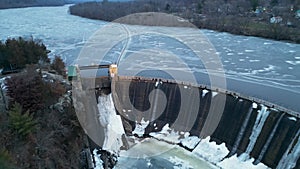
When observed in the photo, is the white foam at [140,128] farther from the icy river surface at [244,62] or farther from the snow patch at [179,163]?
the snow patch at [179,163]

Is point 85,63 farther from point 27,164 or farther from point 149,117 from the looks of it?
point 27,164

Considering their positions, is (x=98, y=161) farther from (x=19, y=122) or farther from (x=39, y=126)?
(x=19, y=122)

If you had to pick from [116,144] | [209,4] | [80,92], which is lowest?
[116,144]

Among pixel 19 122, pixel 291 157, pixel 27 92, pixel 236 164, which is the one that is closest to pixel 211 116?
pixel 236 164

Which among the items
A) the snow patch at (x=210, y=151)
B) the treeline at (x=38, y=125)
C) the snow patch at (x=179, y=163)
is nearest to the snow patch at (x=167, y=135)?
the snow patch at (x=210, y=151)

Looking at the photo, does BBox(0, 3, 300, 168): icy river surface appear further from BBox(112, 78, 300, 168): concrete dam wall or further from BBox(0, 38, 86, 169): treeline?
BBox(0, 38, 86, 169): treeline

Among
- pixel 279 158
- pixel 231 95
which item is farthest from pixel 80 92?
pixel 279 158

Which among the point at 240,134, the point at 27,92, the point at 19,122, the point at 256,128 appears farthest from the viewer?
the point at 240,134

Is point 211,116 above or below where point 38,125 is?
below
